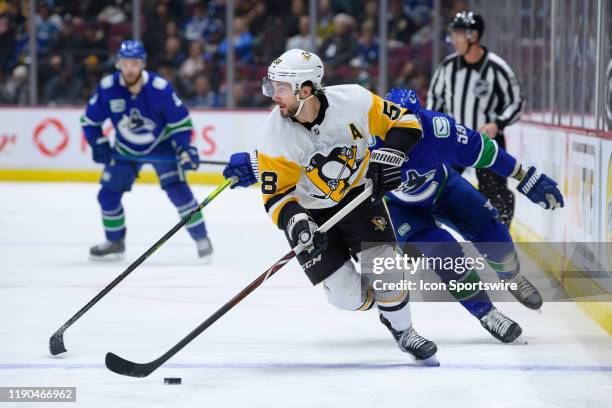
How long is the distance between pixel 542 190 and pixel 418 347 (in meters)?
0.75

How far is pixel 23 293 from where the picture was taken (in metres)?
5.09

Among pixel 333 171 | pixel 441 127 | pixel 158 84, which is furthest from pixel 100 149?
pixel 333 171

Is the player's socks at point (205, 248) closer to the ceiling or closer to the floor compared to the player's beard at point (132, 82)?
closer to the floor

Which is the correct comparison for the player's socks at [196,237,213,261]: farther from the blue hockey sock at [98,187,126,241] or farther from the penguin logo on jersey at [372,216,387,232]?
the penguin logo on jersey at [372,216,387,232]

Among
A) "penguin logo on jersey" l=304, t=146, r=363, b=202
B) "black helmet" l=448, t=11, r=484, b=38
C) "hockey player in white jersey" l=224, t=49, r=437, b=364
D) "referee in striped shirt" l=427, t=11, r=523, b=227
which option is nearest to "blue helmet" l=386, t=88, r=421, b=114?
"hockey player in white jersey" l=224, t=49, r=437, b=364

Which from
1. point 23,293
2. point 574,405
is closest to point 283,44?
point 23,293

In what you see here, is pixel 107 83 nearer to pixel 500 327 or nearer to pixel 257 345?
pixel 257 345

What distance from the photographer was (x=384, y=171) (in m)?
3.54

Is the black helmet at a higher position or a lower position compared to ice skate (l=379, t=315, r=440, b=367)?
higher

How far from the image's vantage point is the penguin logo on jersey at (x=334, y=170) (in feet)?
11.6

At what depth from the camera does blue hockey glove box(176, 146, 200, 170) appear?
19.7ft

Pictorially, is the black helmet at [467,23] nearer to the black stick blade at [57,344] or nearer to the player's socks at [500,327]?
the player's socks at [500,327]

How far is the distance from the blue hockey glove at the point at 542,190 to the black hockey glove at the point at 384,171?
23.6 inches

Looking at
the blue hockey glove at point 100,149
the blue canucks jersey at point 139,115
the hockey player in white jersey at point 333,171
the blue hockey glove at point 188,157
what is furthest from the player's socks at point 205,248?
the hockey player in white jersey at point 333,171
